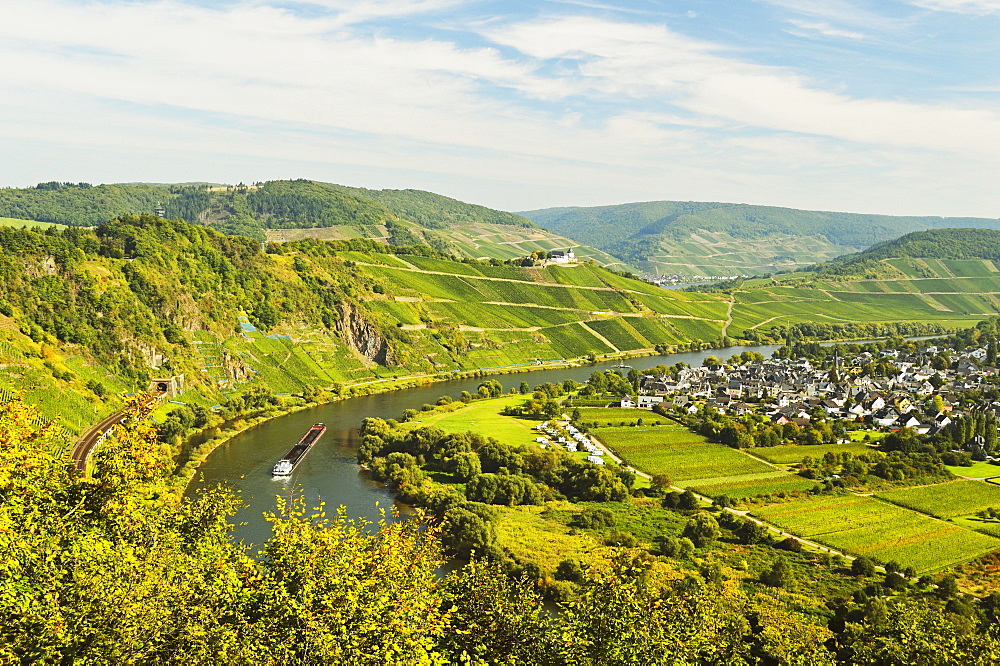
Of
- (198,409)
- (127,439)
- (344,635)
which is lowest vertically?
(198,409)

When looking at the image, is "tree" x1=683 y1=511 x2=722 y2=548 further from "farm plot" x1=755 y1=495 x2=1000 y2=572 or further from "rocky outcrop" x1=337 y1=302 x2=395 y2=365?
"rocky outcrop" x1=337 y1=302 x2=395 y2=365

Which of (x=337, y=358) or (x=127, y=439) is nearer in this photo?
(x=127, y=439)

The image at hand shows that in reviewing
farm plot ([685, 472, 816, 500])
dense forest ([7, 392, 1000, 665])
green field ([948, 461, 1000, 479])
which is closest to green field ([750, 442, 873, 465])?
farm plot ([685, 472, 816, 500])

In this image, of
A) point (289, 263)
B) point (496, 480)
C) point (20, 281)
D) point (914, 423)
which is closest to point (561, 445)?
point (496, 480)

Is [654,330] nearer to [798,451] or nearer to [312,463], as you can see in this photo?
[798,451]

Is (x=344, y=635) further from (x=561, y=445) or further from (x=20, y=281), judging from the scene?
(x=20, y=281)

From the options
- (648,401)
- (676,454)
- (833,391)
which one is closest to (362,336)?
(648,401)

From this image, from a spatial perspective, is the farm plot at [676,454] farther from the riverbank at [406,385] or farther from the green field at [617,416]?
the riverbank at [406,385]
